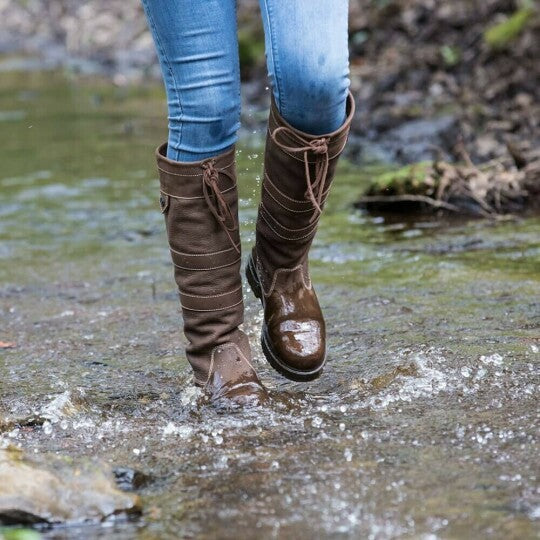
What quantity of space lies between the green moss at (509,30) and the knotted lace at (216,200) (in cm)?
606

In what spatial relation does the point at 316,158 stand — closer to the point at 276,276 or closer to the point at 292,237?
the point at 292,237

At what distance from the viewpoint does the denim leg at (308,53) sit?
2256 mm

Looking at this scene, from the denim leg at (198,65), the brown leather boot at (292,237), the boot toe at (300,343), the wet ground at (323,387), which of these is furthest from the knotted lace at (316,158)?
the wet ground at (323,387)

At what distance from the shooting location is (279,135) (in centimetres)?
251

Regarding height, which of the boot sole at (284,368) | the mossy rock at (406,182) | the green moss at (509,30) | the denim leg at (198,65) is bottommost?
the mossy rock at (406,182)

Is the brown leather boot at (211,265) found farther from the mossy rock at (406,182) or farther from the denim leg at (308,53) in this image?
the mossy rock at (406,182)

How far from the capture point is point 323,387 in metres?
2.75

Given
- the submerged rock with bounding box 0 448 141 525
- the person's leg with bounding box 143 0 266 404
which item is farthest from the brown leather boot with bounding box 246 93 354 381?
the submerged rock with bounding box 0 448 141 525

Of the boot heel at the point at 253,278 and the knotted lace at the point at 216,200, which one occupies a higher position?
the knotted lace at the point at 216,200

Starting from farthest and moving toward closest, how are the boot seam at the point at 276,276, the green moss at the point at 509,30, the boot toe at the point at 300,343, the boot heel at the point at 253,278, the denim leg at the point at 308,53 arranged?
the green moss at the point at 509,30
the boot heel at the point at 253,278
the boot seam at the point at 276,276
the boot toe at the point at 300,343
the denim leg at the point at 308,53

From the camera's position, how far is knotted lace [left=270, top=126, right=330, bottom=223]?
2.47m

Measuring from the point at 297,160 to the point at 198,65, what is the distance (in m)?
0.36

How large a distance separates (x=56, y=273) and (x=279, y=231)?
212cm

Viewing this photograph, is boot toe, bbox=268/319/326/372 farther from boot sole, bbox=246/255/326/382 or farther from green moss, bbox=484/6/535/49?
green moss, bbox=484/6/535/49
